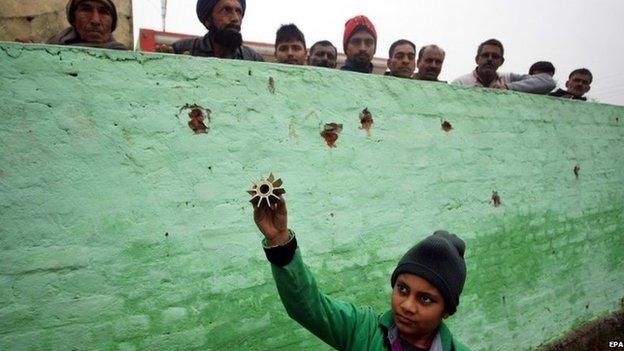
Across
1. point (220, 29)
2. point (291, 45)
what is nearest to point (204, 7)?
point (220, 29)

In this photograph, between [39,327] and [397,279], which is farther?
[39,327]

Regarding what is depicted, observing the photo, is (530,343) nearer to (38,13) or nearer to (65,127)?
(65,127)

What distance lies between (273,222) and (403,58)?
341cm

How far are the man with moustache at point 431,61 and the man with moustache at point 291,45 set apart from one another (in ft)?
4.39

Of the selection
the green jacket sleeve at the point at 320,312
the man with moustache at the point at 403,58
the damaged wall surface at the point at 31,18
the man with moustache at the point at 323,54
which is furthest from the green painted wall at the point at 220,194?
the damaged wall surface at the point at 31,18

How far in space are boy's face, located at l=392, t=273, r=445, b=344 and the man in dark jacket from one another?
5077mm

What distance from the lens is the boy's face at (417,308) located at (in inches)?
57.2

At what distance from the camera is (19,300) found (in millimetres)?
1675

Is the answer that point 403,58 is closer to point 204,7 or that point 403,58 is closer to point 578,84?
point 204,7

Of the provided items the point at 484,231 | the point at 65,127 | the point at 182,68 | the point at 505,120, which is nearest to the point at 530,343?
the point at 484,231

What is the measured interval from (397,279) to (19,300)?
165 cm

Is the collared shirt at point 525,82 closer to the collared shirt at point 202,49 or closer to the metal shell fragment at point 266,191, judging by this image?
the collared shirt at point 202,49

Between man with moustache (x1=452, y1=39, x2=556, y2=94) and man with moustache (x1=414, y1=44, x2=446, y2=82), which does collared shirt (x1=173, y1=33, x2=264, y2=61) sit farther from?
man with moustache (x1=452, y1=39, x2=556, y2=94)

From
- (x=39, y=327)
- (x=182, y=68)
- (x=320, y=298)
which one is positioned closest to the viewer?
(x=320, y=298)
